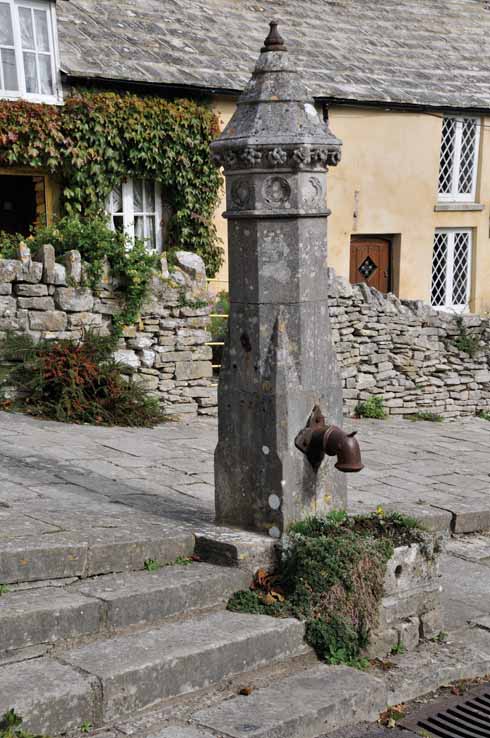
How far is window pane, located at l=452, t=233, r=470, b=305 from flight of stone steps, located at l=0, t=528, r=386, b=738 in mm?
14388

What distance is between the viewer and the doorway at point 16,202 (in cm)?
1373

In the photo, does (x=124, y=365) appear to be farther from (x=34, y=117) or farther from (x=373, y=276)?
(x=373, y=276)

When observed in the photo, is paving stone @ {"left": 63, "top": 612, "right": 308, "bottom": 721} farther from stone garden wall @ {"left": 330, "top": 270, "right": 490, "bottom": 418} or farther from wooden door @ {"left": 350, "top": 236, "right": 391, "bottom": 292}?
wooden door @ {"left": 350, "top": 236, "right": 391, "bottom": 292}

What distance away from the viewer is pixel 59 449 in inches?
312

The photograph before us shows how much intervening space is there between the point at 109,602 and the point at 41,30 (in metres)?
10.7

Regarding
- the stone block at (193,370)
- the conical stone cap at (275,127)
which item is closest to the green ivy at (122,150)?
the stone block at (193,370)

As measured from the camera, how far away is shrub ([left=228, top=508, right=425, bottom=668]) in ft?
15.2

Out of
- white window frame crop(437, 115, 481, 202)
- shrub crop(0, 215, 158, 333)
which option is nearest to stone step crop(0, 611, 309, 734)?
shrub crop(0, 215, 158, 333)

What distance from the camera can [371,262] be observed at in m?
17.3

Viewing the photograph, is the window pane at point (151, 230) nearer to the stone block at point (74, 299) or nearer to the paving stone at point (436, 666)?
the stone block at point (74, 299)

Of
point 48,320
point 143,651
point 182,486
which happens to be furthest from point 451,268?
point 143,651

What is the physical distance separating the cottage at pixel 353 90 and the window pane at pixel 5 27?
0.01m

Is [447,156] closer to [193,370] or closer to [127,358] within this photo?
[193,370]

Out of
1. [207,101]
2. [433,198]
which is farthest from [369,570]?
[433,198]
